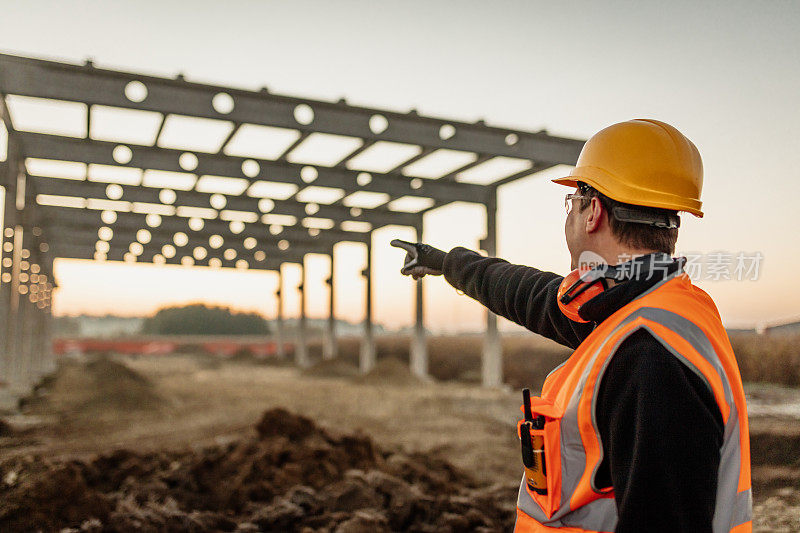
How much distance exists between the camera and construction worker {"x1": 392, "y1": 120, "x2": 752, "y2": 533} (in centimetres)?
136

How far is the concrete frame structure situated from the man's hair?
26.8 feet

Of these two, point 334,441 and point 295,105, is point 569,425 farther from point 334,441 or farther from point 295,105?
point 295,105

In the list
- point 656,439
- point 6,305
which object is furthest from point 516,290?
point 6,305

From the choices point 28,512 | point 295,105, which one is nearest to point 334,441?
point 28,512

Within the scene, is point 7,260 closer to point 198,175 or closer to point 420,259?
point 198,175

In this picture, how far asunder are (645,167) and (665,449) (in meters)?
0.79

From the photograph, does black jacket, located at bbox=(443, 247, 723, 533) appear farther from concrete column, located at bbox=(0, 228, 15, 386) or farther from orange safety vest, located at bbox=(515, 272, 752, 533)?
concrete column, located at bbox=(0, 228, 15, 386)

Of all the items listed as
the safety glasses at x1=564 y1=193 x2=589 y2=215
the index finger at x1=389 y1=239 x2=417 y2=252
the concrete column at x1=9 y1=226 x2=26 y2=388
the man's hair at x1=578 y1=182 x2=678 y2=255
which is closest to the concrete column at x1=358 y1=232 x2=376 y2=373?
the concrete column at x1=9 y1=226 x2=26 y2=388

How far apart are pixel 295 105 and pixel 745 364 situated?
23.2 ft

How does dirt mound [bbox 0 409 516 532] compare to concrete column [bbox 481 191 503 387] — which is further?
concrete column [bbox 481 191 503 387]

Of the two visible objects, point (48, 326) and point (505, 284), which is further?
point (48, 326)

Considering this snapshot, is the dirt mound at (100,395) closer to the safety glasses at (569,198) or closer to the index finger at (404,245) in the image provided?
the index finger at (404,245)

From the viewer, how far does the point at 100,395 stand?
14477 millimetres

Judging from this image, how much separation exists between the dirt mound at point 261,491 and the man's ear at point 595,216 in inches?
169
